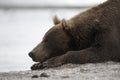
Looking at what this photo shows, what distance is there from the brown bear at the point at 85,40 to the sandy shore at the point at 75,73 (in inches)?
9.9

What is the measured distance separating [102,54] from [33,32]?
8.70 meters

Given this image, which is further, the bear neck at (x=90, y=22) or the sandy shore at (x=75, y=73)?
the bear neck at (x=90, y=22)

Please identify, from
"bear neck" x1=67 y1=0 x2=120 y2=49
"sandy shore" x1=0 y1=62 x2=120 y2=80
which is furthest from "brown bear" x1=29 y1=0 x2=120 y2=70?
"sandy shore" x1=0 y1=62 x2=120 y2=80

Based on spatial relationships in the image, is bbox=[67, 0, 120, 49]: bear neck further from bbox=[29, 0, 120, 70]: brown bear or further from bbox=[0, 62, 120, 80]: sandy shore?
A: bbox=[0, 62, 120, 80]: sandy shore

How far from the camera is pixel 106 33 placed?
10250 mm

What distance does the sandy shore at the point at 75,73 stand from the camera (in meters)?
8.89

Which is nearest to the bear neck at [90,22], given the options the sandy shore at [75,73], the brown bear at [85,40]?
the brown bear at [85,40]

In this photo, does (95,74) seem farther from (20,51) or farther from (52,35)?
(20,51)

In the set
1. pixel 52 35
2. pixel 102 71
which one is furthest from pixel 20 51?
pixel 102 71

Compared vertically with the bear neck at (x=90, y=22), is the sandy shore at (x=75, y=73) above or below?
below

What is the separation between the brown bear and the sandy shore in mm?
252

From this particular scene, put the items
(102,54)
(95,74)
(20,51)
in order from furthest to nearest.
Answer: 1. (20,51)
2. (102,54)
3. (95,74)

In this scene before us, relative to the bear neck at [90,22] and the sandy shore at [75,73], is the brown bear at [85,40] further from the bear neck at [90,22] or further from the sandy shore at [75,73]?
the sandy shore at [75,73]

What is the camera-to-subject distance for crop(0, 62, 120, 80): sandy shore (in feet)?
29.2
